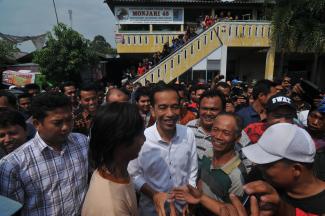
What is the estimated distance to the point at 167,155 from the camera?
7.54ft

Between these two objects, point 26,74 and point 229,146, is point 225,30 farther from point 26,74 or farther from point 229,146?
point 229,146

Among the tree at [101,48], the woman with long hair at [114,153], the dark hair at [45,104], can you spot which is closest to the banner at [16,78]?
the tree at [101,48]

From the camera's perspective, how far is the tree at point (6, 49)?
54.3 feet

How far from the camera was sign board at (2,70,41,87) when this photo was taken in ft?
47.3

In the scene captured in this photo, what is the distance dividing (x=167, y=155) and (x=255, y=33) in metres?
A: 13.9

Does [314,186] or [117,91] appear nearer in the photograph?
[314,186]

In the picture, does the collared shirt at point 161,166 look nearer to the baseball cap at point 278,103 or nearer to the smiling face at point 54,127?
the smiling face at point 54,127

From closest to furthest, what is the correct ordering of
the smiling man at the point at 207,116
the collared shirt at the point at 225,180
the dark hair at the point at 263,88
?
the collared shirt at the point at 225,180 < the smiling man at the point at 207,116 < the dark hair at the point at 263,88

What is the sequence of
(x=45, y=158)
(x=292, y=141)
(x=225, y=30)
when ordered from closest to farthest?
(x=292, y=141), (x=45, y=158), (x=225, y=30)

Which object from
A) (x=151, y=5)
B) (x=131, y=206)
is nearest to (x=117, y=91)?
(x=131, y=206)

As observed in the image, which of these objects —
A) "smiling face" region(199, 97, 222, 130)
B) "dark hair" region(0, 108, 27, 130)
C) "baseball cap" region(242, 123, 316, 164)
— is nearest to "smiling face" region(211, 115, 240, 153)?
"smiling face" region(199, 97, 222, 130)

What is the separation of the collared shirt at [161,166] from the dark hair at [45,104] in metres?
0.73

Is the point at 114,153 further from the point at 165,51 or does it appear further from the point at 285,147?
the point at 165,51

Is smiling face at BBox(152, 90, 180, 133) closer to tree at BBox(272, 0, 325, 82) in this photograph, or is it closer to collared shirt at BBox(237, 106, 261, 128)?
collared shirt at BBox(237, 106, 261, 128)
